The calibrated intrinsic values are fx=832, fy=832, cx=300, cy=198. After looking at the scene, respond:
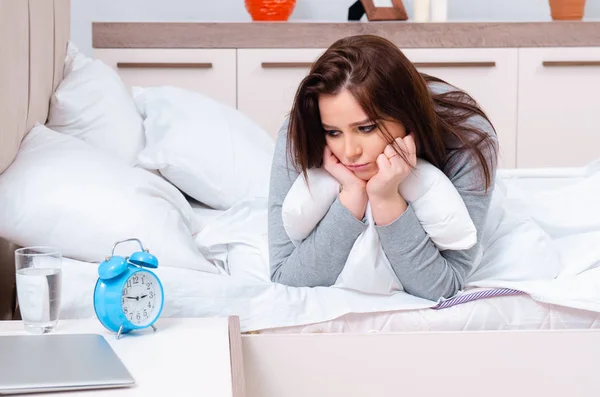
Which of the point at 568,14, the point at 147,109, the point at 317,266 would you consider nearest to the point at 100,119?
the point at 147,109

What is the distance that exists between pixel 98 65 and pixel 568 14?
2.06 metres

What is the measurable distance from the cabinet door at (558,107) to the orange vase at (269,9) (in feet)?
3.15

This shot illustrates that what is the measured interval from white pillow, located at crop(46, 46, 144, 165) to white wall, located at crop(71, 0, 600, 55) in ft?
4.95

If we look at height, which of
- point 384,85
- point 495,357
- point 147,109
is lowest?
point 495,357

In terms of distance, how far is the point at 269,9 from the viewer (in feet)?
11.0

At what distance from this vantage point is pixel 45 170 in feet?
4.88

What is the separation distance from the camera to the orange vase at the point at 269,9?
3.35 meters

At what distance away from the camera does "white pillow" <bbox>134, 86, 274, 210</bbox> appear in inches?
78.4

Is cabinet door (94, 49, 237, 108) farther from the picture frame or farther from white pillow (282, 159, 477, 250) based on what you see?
white pillow (282, 159, 477, 250)

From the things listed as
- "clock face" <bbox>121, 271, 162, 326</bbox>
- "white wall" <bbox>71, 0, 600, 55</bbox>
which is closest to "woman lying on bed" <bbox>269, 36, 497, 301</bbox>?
"clock face" <bbox>121, 271, 162, 326</bbox>

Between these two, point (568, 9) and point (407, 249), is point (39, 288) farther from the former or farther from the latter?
point (568, 9)

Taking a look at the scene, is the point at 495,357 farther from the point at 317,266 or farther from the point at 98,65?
the point at 98,65

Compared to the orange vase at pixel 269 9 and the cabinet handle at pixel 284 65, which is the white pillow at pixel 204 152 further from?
the orange vase at pixel 269 9

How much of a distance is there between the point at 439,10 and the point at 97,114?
181 centimetres
